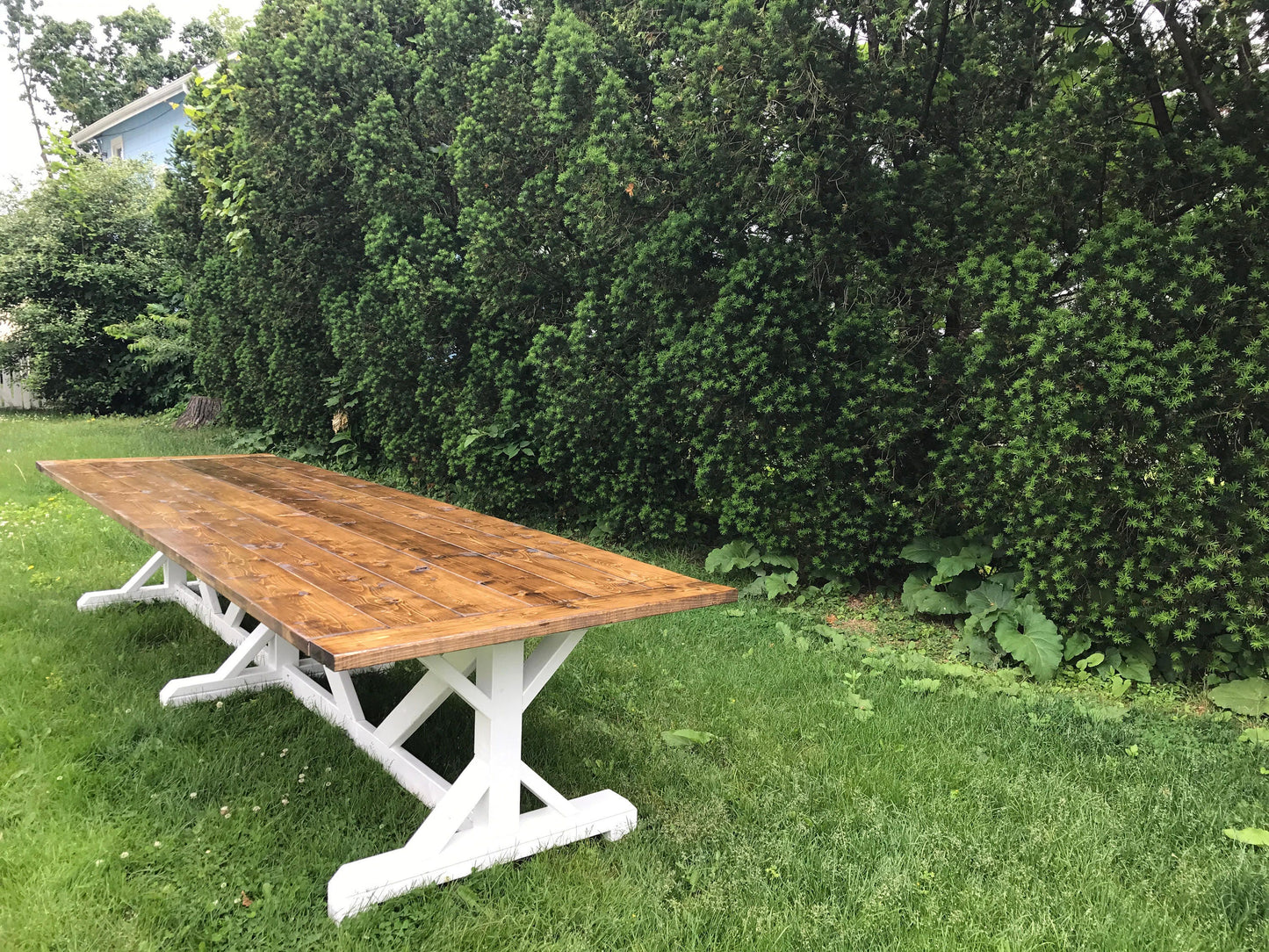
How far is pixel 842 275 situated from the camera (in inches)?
176

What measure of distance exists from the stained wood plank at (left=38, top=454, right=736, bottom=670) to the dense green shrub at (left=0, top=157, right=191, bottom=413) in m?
12.6

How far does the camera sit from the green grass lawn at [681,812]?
6.64 ft

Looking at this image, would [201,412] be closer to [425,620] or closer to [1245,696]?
[425,620]

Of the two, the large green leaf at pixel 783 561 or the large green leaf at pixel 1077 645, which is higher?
the large green leaf at pixel 783 561

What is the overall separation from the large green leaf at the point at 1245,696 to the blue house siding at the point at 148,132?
88.3ft

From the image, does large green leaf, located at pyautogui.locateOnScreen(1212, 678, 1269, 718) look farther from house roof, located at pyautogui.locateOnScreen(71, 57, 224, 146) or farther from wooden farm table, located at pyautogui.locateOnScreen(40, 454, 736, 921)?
house roof, located at pyautogui.locateOnScreen(71, 57, 224, 146)

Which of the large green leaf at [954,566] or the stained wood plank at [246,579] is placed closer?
the stained wood plank at [246,579]

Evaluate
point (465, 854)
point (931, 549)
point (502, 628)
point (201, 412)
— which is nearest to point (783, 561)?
point (931, 549)

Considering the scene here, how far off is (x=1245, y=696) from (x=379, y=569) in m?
3.52

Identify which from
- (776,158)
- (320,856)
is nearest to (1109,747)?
(320,856)

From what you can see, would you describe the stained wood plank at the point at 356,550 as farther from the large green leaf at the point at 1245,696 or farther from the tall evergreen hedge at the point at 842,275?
the large green leaf at the point at 1245,696

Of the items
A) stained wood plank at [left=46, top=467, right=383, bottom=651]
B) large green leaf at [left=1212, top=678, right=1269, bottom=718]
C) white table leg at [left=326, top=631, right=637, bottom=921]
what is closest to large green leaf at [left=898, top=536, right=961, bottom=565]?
large green leaf at [left=1212, top=678, right=1269, bottom=718]

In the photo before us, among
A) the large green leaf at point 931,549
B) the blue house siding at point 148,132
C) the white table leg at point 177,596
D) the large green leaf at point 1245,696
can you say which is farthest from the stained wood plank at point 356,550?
the blue house siding at point 148,132

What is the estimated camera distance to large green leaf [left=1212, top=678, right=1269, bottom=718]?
3.33 m
